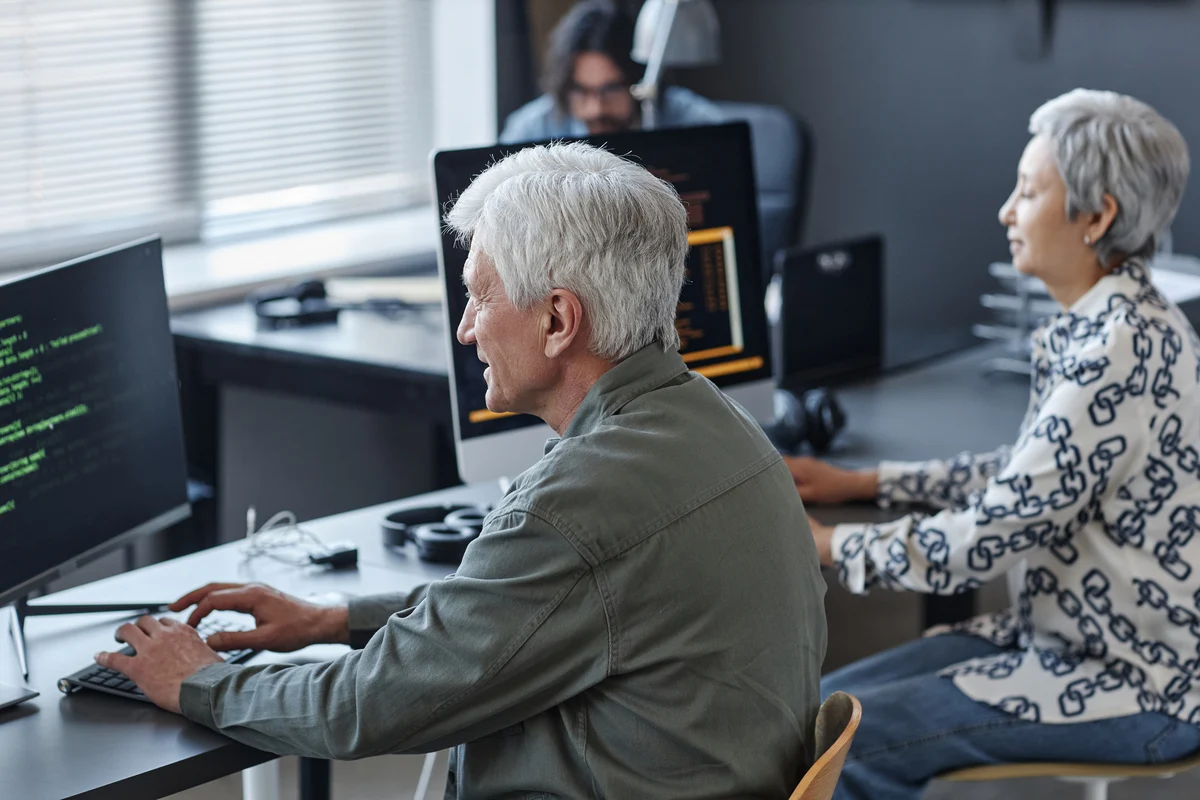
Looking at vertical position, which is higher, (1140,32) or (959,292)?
(1140,32)

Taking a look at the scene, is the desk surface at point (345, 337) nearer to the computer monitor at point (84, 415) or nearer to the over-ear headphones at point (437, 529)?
the over-ear headphones at point (437, 529)

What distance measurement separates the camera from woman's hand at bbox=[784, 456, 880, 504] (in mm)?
2186

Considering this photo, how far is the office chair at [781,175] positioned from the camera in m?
3.84

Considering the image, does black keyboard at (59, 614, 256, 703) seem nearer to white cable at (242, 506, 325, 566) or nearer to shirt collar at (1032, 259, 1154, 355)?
white cable at (242, 506, 325, 566)

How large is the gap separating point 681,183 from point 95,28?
200 cm

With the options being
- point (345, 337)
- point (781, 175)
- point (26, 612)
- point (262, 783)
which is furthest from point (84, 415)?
point (781, 175)

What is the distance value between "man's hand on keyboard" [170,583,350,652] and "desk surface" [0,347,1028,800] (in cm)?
5

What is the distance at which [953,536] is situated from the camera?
1.87m

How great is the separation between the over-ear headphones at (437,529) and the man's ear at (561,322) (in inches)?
22.8

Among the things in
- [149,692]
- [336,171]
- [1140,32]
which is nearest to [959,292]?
[1140,32]

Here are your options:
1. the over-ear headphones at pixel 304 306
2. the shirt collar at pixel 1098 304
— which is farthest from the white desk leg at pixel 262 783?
the over-ear headphones at pixel 304 306

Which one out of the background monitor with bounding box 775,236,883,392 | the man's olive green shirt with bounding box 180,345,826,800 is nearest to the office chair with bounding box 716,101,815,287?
the background monitor with bounding box 775,236,883,392

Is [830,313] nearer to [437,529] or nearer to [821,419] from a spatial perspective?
[821,419]

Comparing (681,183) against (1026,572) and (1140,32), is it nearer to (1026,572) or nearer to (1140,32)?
(1026,572)
